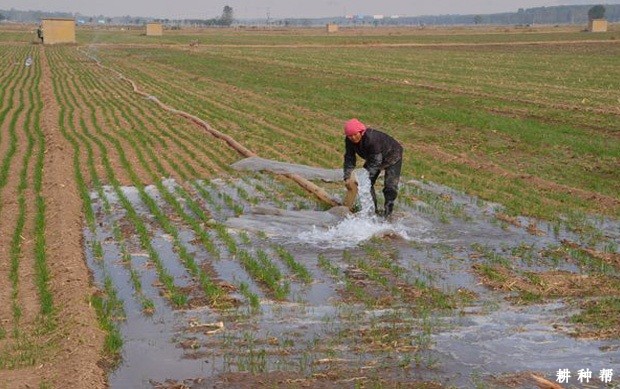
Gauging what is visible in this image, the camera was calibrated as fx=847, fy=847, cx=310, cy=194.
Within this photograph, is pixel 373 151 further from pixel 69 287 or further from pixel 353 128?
pixel 69 287

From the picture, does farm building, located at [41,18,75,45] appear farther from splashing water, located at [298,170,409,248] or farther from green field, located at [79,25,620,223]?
splashing water, located at [298,170,409,248]

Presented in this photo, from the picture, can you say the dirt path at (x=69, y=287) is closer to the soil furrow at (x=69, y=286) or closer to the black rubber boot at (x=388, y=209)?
the soil furrow at (x=69, y=286)

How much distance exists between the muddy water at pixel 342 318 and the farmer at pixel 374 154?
42cm

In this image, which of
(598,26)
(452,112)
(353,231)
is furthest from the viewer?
(598,26)

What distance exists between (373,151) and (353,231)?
3.31 feet

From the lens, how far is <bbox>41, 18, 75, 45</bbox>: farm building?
66812 millimetres

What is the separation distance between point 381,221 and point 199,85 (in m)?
23.1

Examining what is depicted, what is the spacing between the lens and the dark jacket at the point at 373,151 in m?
10.3

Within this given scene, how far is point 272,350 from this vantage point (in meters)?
6.60

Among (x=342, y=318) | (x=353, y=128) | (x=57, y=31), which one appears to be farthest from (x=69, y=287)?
(x=57, y=31)

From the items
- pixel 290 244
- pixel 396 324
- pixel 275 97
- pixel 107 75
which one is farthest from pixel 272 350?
pixel 107 75

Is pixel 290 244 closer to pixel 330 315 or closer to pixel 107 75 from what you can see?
pixel 330 315

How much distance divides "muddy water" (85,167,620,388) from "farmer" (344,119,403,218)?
424mm

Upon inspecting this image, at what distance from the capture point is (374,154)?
34.0ft
